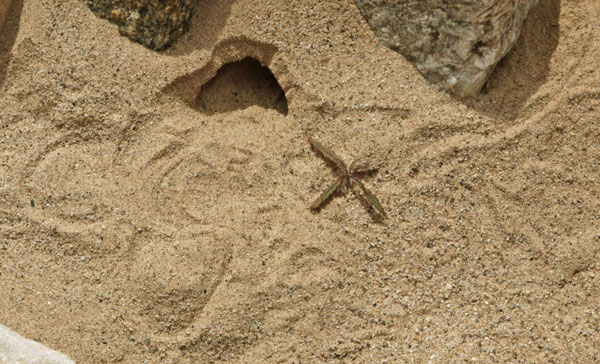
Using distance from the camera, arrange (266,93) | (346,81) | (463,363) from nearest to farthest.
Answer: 1. (463,363)
2. (346,81)
3. (266,93)

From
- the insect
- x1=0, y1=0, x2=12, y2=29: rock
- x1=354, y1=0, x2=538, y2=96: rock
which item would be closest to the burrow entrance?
the insect

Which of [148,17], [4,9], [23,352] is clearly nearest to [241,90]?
[148,17]

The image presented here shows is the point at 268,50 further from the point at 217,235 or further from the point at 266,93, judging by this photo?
the point at 217,235

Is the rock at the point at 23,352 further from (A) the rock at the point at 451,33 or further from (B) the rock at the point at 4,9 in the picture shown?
(A) the rock at the point at 451,33

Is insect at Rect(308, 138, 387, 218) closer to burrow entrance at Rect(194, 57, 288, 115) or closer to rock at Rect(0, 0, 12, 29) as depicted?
burrow entrance at Rect(194, 57, 288, 115)

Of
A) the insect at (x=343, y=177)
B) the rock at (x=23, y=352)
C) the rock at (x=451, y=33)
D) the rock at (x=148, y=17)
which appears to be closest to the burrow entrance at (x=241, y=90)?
the rock at (x=148, y=17)

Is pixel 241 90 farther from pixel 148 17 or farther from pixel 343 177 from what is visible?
pixel 343 177

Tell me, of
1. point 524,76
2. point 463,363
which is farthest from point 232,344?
point 524,76
